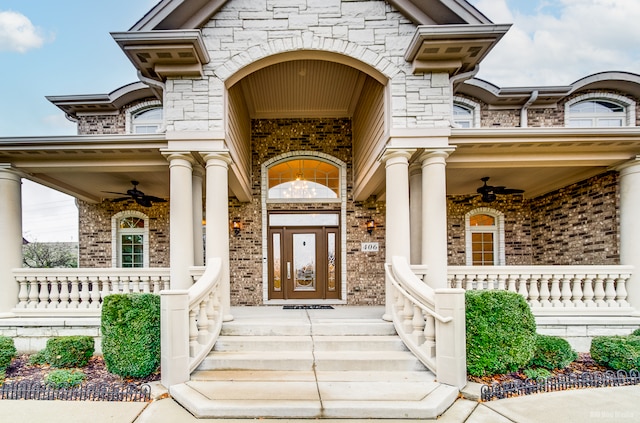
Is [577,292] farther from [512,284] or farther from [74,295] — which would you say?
[74,295]

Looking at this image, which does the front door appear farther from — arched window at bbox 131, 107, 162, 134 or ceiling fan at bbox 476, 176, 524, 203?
arched window at bbox 131, 107, 162, 134

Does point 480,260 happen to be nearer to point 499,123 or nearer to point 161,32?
point 499,123

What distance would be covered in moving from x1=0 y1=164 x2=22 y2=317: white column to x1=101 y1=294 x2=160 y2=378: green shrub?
3036 millimetres

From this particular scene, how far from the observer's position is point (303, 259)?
360 inches

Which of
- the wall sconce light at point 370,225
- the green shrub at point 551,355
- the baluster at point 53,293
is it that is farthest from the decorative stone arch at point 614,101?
the baluster at point 53,293

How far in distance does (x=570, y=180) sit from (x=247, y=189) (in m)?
Result: 6.79

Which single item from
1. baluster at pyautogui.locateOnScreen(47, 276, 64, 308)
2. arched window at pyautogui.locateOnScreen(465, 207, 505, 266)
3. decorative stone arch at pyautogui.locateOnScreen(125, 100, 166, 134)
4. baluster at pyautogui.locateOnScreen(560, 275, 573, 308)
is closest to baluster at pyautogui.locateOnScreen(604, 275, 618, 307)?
baluster at pyautogui.locateOnScreen(560, 275, 573, 308)

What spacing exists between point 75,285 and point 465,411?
594cm

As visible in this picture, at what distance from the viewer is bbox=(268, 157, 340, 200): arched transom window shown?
9203mm

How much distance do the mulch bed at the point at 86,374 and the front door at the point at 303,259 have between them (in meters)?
4.36

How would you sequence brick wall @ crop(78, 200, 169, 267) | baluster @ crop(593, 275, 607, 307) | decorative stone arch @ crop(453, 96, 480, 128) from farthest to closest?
brick wall @ crop(78, 200, 169, 267)
decorative stone arch @ crop(453, 96, 480, 128)
baluster @ crop(593, 275, 607, 307)

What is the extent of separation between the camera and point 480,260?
31.3 feet

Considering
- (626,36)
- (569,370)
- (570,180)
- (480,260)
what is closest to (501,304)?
(569,370)

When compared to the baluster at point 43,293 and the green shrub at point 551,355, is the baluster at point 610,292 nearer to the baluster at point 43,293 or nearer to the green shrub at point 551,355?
the green shrub at point 551,355
